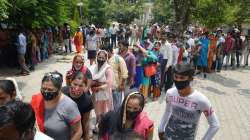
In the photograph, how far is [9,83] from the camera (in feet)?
12.7

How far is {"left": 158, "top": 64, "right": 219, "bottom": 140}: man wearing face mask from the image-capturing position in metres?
4.09

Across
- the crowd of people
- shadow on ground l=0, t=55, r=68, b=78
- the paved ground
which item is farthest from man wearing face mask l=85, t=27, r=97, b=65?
the crowd of people

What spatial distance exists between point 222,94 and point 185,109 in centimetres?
863

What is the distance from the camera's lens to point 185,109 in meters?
4.16

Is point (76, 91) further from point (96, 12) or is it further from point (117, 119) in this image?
point (96, 12)

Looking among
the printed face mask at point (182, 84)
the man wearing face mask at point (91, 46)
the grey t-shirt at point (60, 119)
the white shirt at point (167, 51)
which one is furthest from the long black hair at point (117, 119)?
the man wearing face mask at point (91, 46)

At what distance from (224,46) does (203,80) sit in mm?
3083

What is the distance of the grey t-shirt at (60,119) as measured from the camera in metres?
3.88

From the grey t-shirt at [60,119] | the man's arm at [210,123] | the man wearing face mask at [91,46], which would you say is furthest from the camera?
the man wearing face mask at [91,46]

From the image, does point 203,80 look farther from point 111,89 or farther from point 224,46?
point 111,89

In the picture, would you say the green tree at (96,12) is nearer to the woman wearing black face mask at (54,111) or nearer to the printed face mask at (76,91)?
the printed face mask at (76,91)

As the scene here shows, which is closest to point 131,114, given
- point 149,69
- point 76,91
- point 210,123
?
point 210,123

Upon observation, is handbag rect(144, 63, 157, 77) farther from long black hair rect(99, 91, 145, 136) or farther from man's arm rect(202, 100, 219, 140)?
long black hair rect(99, 91, 145, 136)

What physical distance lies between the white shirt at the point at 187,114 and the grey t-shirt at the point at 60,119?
41.9 inches
